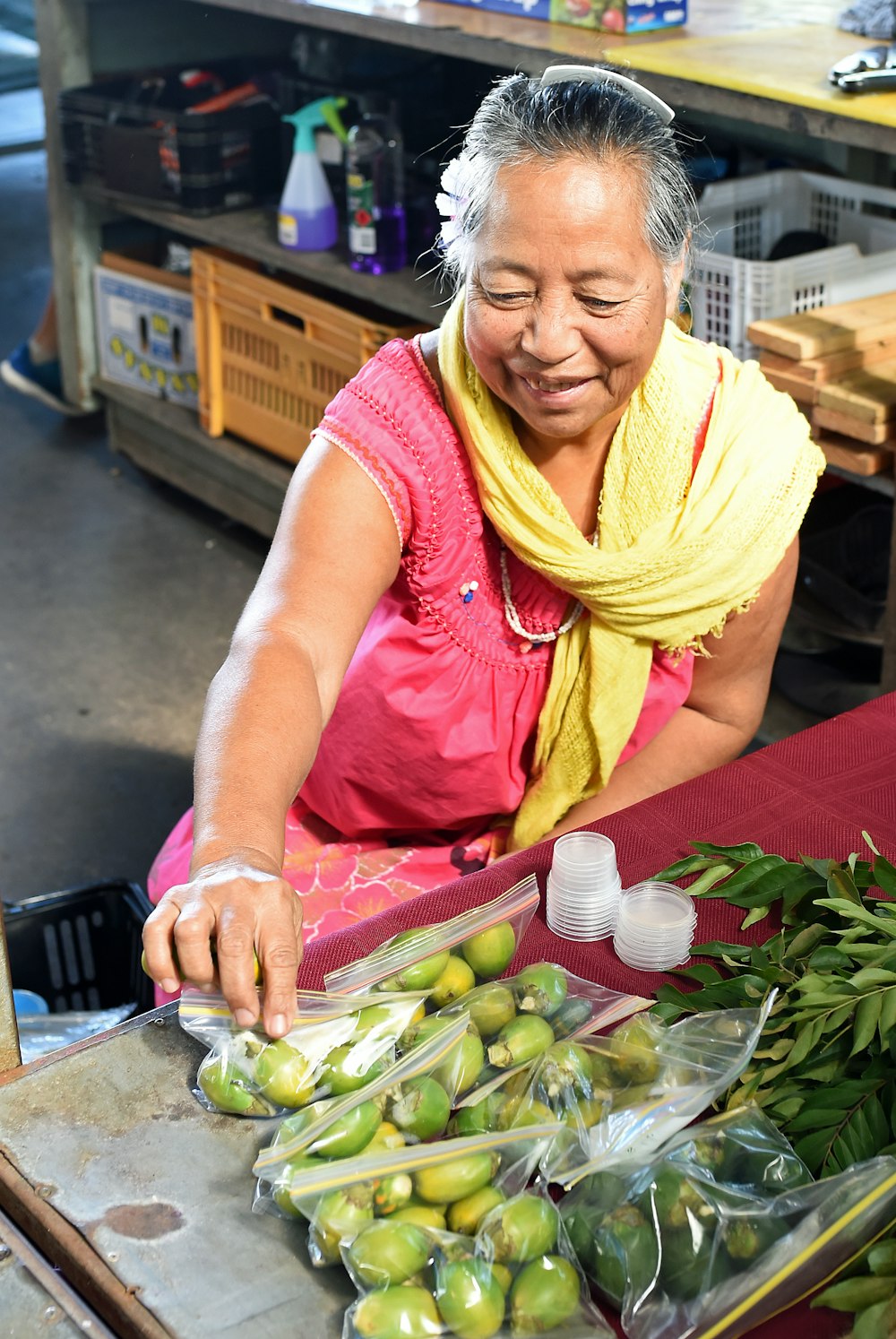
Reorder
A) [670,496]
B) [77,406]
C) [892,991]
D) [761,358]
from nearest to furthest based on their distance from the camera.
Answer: [892,991] < [670,496] < [761,358] < [77,406]

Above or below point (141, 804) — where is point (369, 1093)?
above

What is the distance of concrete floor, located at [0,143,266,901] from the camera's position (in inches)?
109

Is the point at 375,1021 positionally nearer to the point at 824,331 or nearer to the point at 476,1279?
the point at 476,1279

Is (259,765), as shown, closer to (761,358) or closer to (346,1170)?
(346,1170)

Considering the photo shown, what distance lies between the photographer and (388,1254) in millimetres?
835

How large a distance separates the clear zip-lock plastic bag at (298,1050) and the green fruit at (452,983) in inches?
0.8

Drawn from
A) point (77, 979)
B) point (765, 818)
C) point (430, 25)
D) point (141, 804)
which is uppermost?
point (430, 25)

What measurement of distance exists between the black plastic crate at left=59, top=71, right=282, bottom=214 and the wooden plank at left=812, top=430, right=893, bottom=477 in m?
1.91

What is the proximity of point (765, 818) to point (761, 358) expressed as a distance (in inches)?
49.2

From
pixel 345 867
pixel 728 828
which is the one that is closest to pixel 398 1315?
pixel 728 828

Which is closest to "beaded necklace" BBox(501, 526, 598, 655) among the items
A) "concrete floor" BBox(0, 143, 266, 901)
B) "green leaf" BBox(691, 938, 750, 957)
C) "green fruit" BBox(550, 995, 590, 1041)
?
"green leaf" BBox(691, 938, 750, 957)

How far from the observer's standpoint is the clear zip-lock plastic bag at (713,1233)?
0.84 m

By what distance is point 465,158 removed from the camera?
1400mm

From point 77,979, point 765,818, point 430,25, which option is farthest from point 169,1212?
point 430,25
